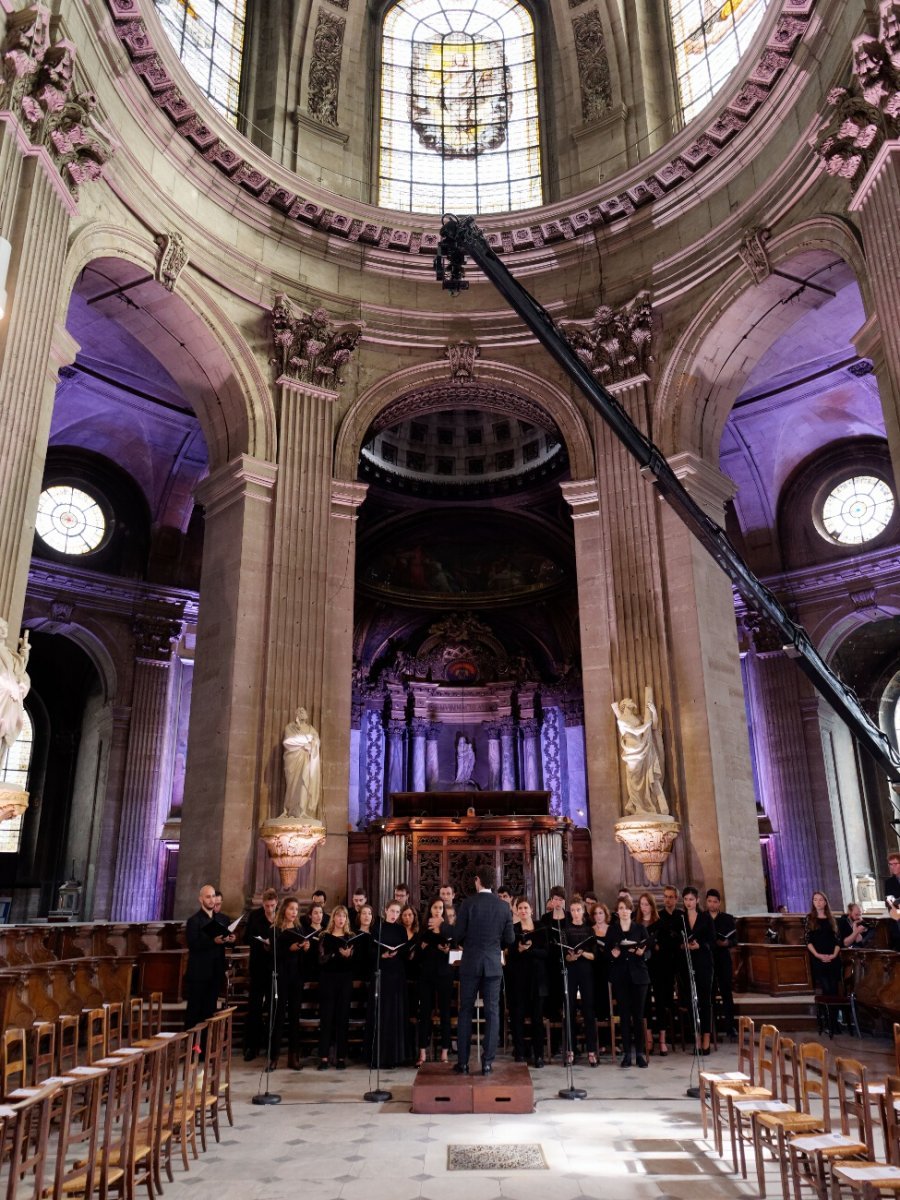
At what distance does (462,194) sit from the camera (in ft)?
67.2

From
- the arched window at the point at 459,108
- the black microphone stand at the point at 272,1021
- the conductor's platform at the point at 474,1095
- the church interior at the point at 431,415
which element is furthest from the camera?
the arched window at the point at 459,108

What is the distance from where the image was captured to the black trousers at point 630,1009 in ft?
32.1

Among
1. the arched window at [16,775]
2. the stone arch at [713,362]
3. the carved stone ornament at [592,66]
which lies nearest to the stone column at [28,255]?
the stone arch at [713,362]

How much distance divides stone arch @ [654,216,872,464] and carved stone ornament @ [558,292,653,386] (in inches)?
22.1

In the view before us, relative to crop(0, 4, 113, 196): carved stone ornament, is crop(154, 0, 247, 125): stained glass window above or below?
above

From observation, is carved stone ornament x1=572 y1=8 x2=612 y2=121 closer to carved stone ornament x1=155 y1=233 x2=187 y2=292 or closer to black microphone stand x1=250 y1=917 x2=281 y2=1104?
carved stone ornament x1=155 y1=233 x2=187 y2=292

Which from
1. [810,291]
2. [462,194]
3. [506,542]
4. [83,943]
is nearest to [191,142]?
[462,194]

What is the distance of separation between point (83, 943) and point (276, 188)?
12871mm

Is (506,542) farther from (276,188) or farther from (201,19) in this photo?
(201,19)

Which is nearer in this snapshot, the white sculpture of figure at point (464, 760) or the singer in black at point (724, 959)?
A: the singer in black at point (724, 959)

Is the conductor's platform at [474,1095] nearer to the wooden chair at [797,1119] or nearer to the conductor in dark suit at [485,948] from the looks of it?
the conductor in dark suit at [485,948]

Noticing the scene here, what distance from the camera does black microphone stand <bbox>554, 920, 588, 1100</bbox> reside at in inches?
325

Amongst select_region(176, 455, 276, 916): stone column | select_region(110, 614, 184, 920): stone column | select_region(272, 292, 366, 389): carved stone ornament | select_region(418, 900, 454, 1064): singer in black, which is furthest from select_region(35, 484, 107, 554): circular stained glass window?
select_region(418, 900, 454, 1064): singer in black

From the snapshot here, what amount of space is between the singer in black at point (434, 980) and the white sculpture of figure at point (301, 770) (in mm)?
4645
